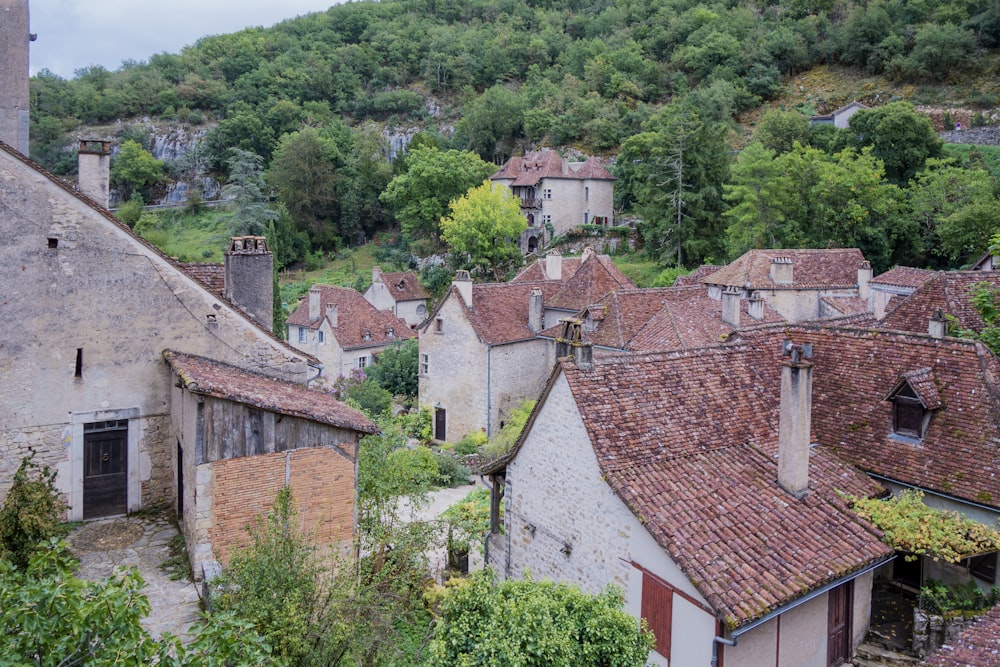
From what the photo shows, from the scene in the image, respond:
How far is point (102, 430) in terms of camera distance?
1333 cm

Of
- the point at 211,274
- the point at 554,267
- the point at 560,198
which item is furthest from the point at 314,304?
the point at 560,198

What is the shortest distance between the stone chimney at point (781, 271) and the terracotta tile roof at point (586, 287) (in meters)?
7.13

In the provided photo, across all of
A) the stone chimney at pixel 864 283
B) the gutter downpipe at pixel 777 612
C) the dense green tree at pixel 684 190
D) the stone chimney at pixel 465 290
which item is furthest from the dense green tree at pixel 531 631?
the dense green tree at pixel 684 190

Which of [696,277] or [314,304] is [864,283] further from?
[314,304]

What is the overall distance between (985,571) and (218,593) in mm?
12750

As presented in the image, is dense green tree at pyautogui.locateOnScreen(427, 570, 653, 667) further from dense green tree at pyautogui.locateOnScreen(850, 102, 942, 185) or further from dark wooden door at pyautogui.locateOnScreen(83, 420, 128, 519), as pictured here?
dense green tree at pyautogui.locateOnScreen(850, 102, 942, 185)

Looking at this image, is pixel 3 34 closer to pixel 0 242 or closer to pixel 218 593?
pixel 0 242

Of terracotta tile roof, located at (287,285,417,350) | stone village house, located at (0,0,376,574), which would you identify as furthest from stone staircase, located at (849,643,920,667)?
terracotta tile roof, located at (287,285,417,350)

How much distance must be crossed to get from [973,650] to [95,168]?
17.3 m

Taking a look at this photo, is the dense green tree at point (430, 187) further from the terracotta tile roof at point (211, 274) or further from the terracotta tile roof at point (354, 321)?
the terracotta tile roof at point (211, 274)

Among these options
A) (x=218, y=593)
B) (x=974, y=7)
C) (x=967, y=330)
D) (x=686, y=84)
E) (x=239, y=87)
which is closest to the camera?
(x=218, y=593)

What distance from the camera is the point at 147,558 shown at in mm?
11781

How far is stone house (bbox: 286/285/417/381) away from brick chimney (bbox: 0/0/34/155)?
88.0 ft

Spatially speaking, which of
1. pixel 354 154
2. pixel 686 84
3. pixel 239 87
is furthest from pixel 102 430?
pixel 239 87
